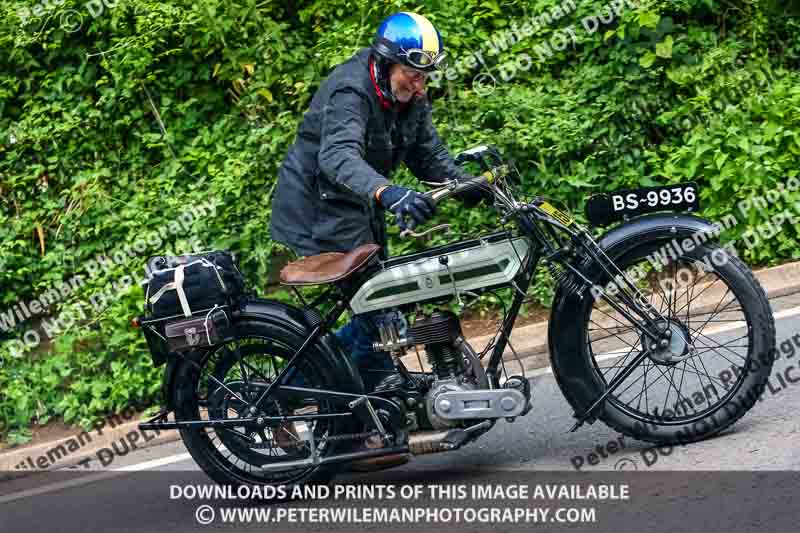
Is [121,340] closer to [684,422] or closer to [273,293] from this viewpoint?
[273,293]

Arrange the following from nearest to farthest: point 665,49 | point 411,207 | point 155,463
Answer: point 411,207 < point 155,463 < point 665,49

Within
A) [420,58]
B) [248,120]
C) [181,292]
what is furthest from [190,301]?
[248,120]

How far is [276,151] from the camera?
347 inches

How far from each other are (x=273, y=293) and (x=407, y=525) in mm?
3895

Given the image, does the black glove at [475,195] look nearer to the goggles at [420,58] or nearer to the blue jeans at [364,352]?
the goggles at [420,58]

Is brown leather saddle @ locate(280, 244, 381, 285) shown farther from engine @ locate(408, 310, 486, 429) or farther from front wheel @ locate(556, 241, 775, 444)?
front wheel @ locate(556, 241, 775, 444)

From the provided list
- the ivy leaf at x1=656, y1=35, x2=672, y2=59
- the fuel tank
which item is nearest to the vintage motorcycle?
the fuel tank

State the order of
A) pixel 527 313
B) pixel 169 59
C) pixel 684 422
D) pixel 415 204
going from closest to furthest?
pixel 415 204 → pixel 684 422 → pixel 527 313 → pixel 169 59

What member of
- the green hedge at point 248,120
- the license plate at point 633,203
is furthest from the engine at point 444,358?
the green hedge at point 248,120

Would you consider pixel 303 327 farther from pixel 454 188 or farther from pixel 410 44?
pixel 410 44

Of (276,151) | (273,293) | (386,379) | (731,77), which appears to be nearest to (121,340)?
(273,293)

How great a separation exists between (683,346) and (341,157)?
5.68 feet

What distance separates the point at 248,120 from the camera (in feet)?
31.3

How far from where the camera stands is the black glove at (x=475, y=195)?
4.98m
